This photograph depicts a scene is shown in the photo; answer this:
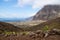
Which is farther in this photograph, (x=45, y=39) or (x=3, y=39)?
(x=3, y=39)

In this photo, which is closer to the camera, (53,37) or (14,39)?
(53,37)

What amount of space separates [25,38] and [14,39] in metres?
1.31

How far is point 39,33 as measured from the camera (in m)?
19.4

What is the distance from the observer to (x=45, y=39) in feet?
58.1

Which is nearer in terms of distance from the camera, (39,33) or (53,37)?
(53,37)

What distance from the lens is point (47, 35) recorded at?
1848 centimetres

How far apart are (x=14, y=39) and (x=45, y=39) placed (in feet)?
12.5

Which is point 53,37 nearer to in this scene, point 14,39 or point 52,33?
point 52,33

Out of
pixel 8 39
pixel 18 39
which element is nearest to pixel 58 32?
pixel 18 39

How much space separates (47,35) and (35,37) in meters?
1.38

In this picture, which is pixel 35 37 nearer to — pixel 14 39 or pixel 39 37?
pixel 39 37

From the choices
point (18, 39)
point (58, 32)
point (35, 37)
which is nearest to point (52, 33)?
point (58, 32)

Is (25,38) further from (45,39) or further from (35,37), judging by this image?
(45,39)

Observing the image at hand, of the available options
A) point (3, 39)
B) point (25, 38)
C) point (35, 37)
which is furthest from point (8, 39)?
point (35, 37)
